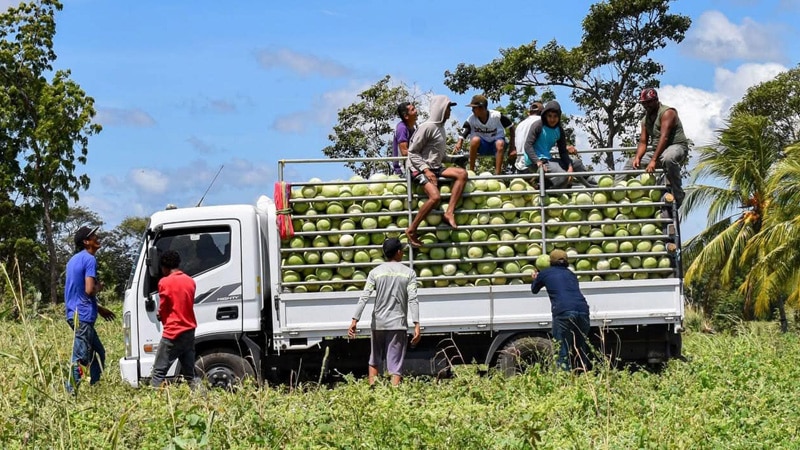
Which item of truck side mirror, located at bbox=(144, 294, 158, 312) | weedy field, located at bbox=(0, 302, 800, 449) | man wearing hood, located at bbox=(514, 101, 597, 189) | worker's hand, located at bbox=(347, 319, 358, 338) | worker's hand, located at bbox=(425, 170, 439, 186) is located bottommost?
weedy field, located at bbox=(0, 302, 800, 449)

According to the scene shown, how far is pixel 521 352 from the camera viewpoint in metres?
11.2

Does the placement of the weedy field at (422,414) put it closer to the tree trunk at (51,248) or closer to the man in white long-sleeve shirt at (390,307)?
the man in white long-sleeve shirt at (390,307)

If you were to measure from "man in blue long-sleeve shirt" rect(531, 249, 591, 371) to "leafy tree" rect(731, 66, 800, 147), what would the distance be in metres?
28.8

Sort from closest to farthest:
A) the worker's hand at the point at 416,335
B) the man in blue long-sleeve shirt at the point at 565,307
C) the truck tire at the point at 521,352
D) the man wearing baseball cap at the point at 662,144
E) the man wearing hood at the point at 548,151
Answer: the worker's hand at the point at 416,335 < the man in blue long-sleeve shirt at the point at 565,307 < the truck tire at the point at 521,352 < the man wearing baseball cap at the point at 662,144 < the man wearing hood at the point at 548,151

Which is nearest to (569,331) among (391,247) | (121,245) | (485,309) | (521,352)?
(521,352)

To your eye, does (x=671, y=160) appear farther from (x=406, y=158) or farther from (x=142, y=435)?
(x=142, y=435)

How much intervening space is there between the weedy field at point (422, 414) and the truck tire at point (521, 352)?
1372mm

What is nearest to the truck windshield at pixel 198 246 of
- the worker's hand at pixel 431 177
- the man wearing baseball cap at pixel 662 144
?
the worker's hand at pixel 431 177

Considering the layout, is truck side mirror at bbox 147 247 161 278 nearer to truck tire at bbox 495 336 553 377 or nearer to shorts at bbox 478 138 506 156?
truck tire at bbox 495 336 553 377

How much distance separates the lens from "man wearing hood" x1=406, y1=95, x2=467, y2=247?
11195 millimetres

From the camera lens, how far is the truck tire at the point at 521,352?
11.2 meters

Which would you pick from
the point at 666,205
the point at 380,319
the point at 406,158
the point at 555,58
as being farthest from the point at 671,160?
Result: the point at 555,58

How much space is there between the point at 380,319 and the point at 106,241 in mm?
42395

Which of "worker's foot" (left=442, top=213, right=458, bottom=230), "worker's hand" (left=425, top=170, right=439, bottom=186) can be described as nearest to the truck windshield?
"worker's hand" (left=425, top=170, right=439, bottom=186)
